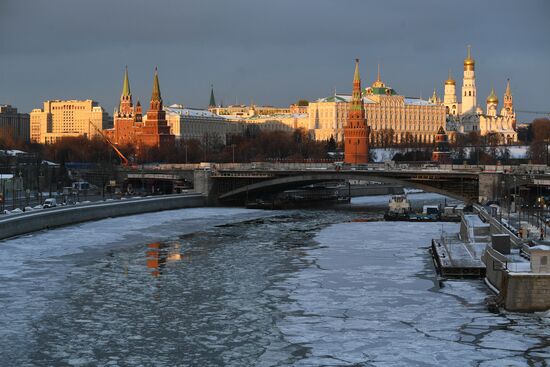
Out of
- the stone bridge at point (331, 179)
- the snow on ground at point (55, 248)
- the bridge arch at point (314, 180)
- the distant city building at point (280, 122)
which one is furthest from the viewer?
the distant city building at point (280, 122)

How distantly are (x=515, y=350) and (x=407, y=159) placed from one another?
109m

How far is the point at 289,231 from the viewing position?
45062 mm

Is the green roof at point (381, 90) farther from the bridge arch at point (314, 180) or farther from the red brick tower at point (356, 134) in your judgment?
the bridge arch at point (314, 180)

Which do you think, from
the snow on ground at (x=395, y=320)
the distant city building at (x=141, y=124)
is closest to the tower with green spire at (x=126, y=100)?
the distant city building at (x=141, y=124)

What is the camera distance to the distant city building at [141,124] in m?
138

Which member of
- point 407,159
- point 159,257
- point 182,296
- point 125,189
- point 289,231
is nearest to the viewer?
Result: point 182,296

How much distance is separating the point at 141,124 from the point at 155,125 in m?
14.9

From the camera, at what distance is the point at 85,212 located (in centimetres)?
5012

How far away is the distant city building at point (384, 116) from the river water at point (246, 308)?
431 feet

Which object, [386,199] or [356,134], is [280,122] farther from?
[386,199]

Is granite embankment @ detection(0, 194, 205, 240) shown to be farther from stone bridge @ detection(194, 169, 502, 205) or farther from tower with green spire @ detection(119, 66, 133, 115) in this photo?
tower with green spire @ detection(119, 66, 133, 115)

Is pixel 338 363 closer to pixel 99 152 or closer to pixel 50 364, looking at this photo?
pixel 50 364

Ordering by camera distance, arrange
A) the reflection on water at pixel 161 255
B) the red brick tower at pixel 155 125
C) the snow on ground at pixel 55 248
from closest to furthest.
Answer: the snow on ground at pixel 55 248
the reflection on water at pixel 161 255
the red brick tower at pixel 155 125

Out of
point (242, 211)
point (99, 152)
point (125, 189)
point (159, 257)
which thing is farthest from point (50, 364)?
point (99, 152)
